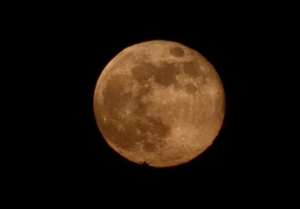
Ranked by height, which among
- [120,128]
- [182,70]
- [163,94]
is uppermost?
[182,70]

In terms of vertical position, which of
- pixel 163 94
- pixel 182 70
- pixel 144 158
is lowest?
pixel 144 158

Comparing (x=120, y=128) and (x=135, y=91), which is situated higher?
(x=135, y=91)

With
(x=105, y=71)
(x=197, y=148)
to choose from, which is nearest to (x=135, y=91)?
(x=105, y=71)

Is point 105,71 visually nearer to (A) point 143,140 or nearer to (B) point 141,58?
(B) point 141,58

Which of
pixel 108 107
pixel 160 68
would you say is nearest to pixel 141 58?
pixel 160 68

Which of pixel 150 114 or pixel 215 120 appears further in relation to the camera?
pixel 215 120

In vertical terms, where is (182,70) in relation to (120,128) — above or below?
above

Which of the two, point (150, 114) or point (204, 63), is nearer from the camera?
point (150, 114)

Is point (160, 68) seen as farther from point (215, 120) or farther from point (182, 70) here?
point (215, 120)
